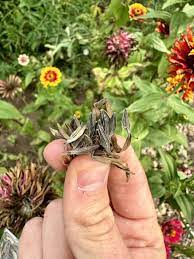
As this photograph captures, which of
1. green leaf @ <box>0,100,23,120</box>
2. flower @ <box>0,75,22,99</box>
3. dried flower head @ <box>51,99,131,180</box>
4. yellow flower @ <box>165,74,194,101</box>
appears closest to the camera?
dried flower head @ <box>51,99,131,180</box>

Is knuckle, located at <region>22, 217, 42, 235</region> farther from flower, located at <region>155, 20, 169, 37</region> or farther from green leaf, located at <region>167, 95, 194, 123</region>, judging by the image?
flower, located at <region>155, 20, 169, 37</region>

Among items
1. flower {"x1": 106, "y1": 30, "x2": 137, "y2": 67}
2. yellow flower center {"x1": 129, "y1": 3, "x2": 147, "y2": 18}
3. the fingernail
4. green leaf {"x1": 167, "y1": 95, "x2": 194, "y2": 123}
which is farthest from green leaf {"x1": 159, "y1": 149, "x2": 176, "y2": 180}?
the fingernail

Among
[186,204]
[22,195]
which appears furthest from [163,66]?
[22,195]

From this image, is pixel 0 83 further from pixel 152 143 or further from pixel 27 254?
pixel 27 254

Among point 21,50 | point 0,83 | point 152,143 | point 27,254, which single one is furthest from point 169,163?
point 21,50

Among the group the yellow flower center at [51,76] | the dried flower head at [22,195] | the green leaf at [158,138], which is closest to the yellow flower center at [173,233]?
the green leaf at [158,138]

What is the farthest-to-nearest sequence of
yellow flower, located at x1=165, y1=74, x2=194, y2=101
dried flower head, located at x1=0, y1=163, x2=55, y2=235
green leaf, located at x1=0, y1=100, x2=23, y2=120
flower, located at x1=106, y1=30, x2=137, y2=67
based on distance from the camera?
flower, located at x1=106, y1=30, x2=137, y2=67 < green leaf, located at x1=0, y1=100, x2=23, y2=120 < yellow flower, located at x1=165, y1=74, x2=194, y2=101 < dried flower head, located at x1=0, y1=163, x2=55, y2=235
